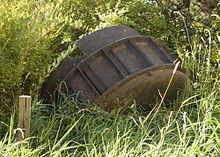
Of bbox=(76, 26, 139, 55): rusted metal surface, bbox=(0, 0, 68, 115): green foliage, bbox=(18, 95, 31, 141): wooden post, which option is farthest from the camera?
bbox=(76, 26, 139, 55): rusted metal surface

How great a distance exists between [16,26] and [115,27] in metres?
1.51

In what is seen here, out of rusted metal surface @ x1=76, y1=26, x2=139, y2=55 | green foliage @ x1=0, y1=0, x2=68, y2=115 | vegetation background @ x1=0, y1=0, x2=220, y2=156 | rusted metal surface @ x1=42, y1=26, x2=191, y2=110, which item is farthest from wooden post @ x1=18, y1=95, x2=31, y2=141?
rusted metal surface @ x1=76, y1=26, x2=139, y2=55

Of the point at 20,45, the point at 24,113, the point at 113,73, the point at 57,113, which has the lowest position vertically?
the point at 57,113

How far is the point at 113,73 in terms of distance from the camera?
4.10 meters

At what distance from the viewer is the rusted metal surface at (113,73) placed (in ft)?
13.1

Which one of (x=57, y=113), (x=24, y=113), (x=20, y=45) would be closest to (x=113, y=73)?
(x=57, y=113)

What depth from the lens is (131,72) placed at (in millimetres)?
4172

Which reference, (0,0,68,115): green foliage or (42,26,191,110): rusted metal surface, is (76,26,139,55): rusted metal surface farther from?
(0,0,68,115): green foliage

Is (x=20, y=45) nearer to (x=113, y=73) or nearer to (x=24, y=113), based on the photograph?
(x=24, y=113)

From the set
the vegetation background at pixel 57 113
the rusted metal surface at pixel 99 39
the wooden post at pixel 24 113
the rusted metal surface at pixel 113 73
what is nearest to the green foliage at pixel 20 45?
the vegetation background at pixel 57 113

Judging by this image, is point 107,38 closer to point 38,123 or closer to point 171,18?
point 38,123

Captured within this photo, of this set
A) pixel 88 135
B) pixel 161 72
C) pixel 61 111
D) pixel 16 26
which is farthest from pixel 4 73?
pixel 161 72

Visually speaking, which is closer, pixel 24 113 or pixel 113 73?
pixel 24 113

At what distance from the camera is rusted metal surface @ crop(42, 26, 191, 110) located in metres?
4.00
